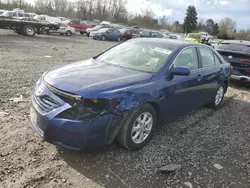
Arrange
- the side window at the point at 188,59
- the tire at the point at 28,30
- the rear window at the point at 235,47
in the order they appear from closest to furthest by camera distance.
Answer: the side window at the point at 188,59 → the rear window at the point at 235,47 → the tire at the point at 28,30

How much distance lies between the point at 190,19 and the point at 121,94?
8156cm

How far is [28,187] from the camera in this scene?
258 centimetres

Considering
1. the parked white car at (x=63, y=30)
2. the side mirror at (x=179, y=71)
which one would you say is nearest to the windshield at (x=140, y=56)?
the side mirror at (x=179, y=71)

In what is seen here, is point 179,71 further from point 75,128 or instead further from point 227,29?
point 227,29

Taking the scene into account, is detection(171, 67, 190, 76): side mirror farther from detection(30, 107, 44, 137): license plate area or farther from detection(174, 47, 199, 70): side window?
detection(30, 107, 44, 137): license plate area

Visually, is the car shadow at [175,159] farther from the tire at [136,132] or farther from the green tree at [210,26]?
the green tree at [210,26]

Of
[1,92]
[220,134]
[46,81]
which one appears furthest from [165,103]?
[1,92]

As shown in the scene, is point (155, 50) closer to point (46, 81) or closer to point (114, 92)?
point (114, 92)

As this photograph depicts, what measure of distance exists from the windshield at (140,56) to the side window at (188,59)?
0.20 metres

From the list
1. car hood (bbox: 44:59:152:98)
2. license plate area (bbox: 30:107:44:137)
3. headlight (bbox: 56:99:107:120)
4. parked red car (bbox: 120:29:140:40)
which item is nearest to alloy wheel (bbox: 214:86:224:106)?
car hood (bbox: 44:59:152:98)

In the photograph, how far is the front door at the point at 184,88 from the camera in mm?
3691

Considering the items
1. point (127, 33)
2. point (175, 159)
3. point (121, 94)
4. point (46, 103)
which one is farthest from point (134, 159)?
point (127, 33)

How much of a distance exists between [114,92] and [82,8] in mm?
76319

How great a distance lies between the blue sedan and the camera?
2756 mm
